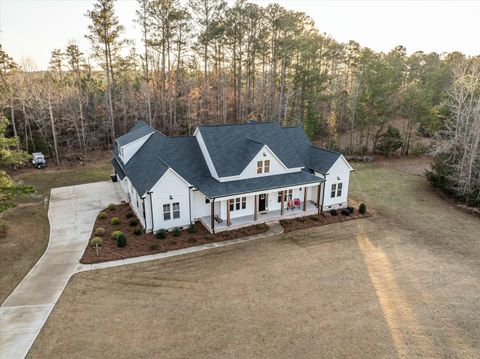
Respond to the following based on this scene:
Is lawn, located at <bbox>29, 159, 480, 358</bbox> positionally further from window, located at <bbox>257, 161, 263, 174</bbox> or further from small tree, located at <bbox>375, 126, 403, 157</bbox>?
small tree, located at <bbox>375, 126, 403, 157</bbox>

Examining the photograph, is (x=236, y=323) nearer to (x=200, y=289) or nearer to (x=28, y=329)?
(x=200, y=289)

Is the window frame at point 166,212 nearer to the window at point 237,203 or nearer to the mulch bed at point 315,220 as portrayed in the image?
the window at point 237,203

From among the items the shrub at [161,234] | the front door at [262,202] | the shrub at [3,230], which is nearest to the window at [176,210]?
the shrub at [161,234]

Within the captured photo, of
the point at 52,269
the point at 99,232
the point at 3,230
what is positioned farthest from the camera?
the point at 3,230

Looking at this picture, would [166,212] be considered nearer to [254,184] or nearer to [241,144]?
[254,184]

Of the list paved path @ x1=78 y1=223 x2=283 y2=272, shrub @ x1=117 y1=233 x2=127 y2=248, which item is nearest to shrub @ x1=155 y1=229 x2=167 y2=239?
paved path @ x1=78 y1=223 x2=283 y2=272

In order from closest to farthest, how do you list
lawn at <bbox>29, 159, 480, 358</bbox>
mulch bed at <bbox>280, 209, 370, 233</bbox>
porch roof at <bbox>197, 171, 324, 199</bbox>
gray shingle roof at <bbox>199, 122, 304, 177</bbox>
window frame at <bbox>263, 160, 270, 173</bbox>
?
1. lawn at <bbox>29, 159, 480, 358</bbox>
2. porch roof at <bbox>197, 171, 324, 199</bbox>
3. mulch bed at <bbox>280, 209, 370, 233</bbox>
4. gray shingle roof at <bbox>199, 122, 304, 177</bbox>
5. window frame at <bbox>263, 160, 270, 173</bbox>

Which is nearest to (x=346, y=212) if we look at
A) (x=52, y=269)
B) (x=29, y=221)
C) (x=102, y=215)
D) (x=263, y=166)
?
(x=263, y=166)
